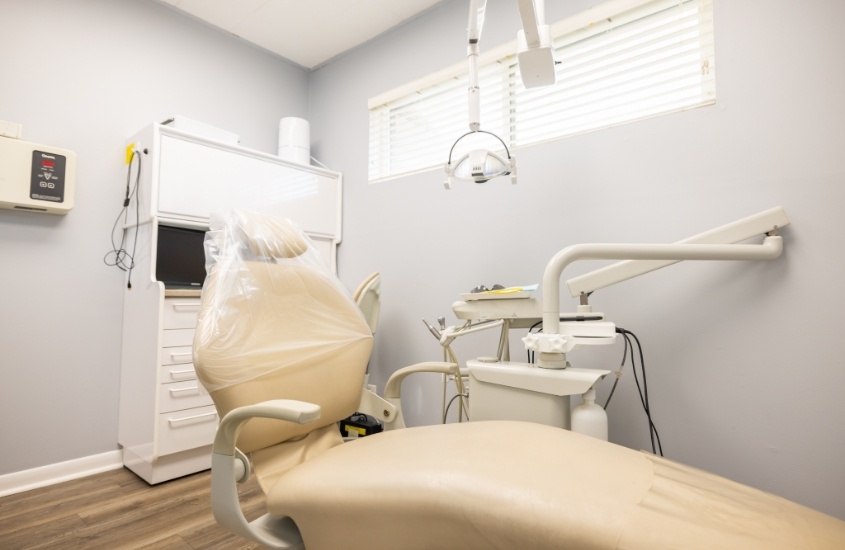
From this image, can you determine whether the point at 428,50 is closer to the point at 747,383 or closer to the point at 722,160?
the point at 722,160

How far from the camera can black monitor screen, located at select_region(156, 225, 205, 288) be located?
90.7 inches

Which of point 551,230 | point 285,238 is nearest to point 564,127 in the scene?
point 551,230

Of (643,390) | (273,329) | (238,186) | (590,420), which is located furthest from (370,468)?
(238,186)

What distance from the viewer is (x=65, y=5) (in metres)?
2.16

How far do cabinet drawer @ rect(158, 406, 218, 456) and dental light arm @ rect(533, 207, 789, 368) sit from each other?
1.56 m

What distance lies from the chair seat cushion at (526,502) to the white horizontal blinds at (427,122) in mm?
1736

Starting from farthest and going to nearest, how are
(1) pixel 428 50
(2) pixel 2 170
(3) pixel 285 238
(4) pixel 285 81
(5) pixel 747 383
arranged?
1. (4) pixel 285 81
2. (1) pixel 428 50
3. (2) pixel 2 170
4. (5) pixel 747 383
5. (3) pixel 285 238

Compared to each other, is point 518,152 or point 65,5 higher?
point 65,5

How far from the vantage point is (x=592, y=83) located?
1896 mm

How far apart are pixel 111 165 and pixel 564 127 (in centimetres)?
235

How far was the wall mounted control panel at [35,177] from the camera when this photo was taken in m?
1.91

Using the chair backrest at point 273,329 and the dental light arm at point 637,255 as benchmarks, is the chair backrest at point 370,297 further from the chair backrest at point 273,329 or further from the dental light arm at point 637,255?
the dental light arm at point 637,255

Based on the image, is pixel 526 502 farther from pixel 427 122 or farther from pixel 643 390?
pixel 427 122

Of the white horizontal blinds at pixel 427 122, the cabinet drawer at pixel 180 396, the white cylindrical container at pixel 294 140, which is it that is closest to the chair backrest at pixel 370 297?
the white horizontal blinds at pixel 427 122
